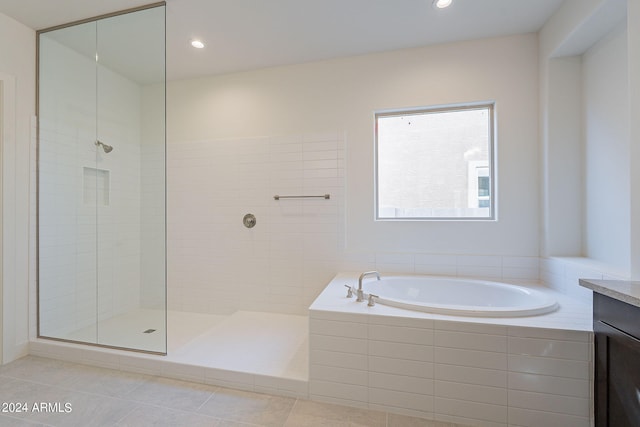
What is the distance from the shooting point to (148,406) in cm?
154

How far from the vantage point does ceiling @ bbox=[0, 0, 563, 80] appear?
1849 millimetres

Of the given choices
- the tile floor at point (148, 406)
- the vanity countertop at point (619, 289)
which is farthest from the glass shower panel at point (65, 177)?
the vanity countertop at point (619, 289)

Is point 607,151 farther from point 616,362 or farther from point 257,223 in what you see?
point 257,223

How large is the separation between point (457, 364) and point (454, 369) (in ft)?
0.10

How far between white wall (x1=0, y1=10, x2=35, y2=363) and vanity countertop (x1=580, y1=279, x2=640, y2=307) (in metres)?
3.53

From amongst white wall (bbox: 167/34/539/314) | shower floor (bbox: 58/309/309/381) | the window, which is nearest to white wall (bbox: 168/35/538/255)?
white wall (bbox: 167/34/539/314)

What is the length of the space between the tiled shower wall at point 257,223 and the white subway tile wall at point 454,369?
0.98 meters

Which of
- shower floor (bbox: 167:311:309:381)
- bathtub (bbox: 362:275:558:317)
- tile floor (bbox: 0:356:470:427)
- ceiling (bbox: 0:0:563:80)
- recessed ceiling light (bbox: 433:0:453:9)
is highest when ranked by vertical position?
ceiling (bbox: 0:0:563:80)

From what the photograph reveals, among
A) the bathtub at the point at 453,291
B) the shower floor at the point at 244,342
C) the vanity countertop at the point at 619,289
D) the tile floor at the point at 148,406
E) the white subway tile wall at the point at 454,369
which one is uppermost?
the vanity countertop at the point at 619,289

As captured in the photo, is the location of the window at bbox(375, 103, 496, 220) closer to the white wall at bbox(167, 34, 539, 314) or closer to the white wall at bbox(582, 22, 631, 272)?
the white wall at bbox(167, 34, 539, 314)

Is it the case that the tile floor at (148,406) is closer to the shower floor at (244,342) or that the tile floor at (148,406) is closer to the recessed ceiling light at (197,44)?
the shower floor at (244,342)

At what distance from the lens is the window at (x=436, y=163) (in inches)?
91.2

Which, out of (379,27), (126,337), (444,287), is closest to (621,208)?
(444,287)

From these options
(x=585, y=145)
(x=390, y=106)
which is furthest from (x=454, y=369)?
(x=390, y=106)
